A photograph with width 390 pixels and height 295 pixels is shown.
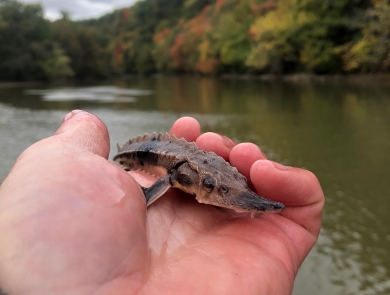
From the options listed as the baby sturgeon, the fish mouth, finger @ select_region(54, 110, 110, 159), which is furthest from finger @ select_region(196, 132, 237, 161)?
finger @ select_region(54, 110, 110, 159)

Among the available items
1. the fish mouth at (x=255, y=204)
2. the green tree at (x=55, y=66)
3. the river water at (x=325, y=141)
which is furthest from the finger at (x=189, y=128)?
the green tree at (x=55, y=66)

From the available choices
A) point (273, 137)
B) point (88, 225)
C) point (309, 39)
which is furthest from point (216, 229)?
point (309, 39)

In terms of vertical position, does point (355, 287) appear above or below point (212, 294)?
below

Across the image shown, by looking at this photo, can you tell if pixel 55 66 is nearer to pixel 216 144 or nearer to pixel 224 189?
pixel 216 144

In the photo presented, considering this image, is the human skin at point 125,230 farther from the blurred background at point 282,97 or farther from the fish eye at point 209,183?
the blurred background at point 282,97

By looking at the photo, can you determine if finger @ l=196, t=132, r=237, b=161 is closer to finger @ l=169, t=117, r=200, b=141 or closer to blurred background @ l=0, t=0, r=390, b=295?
finger @ l=169, t=117, r=200, b=141

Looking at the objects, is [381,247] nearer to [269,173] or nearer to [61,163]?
[269,173]

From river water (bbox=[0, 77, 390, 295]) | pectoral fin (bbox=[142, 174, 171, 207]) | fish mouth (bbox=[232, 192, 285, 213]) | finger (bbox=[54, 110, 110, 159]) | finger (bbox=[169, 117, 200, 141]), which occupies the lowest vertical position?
river water (bbox=[0, 77, 390, 295])
